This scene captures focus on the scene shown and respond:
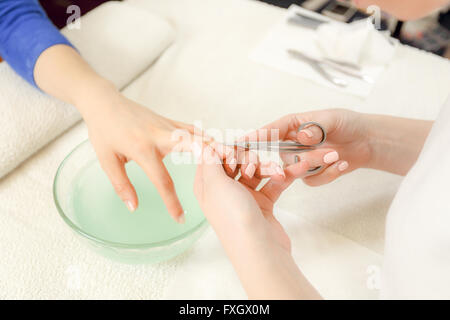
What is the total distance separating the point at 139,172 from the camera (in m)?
0.58

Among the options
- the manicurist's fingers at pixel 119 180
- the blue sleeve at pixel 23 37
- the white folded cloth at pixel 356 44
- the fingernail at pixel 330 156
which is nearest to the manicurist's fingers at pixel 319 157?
the fingernail at pixel 330 156

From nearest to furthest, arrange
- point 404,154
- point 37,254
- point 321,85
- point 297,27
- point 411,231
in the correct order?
point 411,231, point 37,254, point 404,154, point 321,85, point 297,27

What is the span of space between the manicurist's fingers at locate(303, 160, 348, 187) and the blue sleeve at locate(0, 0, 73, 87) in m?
0.50

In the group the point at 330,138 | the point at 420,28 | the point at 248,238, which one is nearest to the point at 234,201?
the point at 248,238

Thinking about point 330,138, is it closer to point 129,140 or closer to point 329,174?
point 329,174

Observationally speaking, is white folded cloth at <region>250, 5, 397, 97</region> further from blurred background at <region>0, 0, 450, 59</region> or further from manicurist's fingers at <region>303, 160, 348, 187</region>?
blurred background at <region>0, 0, 450, 59</region>

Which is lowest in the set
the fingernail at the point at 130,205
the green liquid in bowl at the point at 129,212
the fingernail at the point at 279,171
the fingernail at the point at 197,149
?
the green liquid in bowl at the point at 129,212

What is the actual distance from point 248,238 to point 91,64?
0.52m

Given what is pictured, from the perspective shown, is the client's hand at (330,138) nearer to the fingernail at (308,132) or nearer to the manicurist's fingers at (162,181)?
the fingernail at (308,132)

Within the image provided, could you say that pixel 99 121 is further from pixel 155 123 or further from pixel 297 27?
pixel 297 27

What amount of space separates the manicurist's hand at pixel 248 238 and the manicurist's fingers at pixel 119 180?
0.10 m

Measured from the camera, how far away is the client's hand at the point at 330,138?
0.55m
